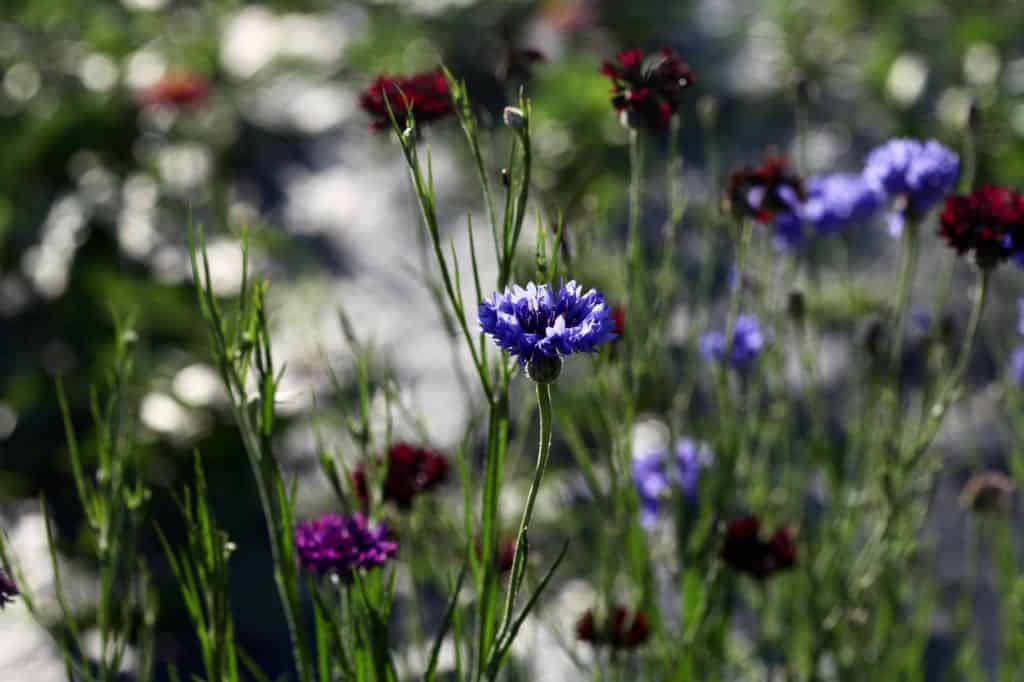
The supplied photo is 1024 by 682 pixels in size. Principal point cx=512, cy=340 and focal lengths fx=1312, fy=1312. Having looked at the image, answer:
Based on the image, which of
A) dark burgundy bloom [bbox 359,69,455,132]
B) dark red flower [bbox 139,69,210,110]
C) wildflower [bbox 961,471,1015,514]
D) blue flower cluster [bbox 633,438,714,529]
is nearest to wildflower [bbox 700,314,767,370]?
blue flower cluster [bbox 633,438,714,529]

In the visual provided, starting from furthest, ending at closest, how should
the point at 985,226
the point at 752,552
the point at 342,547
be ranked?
1. the point at 752,552
2. the point at 985,226
3. the point at 342,547

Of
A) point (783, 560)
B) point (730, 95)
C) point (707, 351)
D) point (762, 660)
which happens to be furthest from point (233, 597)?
point (730, 95)

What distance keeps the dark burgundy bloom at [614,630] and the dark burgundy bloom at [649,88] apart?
35 cm

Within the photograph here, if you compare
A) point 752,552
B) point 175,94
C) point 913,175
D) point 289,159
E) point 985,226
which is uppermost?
point 289,159

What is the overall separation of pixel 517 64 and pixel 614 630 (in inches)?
16.5

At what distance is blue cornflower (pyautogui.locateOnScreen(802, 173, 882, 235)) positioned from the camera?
1101mm

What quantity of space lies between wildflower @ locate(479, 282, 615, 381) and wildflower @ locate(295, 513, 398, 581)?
0.19 m

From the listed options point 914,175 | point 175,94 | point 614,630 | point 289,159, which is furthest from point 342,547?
point 289,159

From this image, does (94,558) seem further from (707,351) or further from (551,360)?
(551,360)

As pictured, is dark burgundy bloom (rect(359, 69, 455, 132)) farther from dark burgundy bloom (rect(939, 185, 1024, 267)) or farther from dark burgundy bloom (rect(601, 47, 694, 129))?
dark burgundy bloom (rect(939, 185, 1024, 267))

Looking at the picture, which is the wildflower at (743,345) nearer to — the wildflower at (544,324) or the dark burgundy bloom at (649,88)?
the dark burgundy bloom at (649,88)

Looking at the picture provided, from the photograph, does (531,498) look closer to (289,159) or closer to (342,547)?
(342,547)

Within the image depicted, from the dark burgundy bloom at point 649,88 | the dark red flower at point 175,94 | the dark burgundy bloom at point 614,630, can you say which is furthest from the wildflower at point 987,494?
the dark red flower at point 175,94

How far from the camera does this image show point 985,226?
34.4 inches
